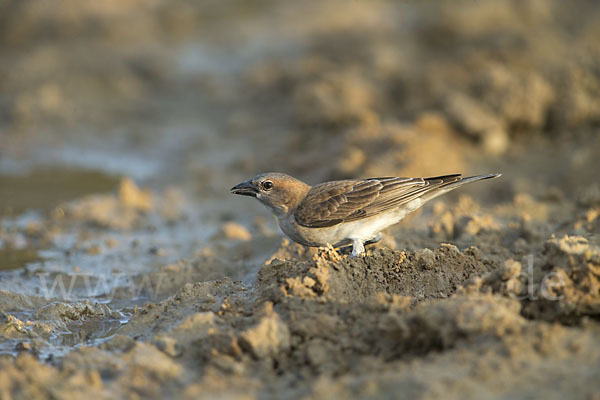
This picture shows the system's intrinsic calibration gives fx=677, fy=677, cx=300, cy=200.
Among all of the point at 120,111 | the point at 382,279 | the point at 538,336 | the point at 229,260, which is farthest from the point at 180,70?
the point at 538,336

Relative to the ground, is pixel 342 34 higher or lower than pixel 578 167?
higher

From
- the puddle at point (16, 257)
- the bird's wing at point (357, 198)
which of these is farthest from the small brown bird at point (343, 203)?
the puddle at point (16, 257)

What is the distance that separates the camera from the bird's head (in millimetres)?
6062

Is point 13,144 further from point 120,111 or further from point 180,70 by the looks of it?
point 180,70

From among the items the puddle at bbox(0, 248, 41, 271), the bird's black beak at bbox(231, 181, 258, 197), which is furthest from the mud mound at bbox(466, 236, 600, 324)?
the puddle at bbox(0, 248, 41, 271)

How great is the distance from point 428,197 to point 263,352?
2.60 meters

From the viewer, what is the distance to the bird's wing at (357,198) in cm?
582

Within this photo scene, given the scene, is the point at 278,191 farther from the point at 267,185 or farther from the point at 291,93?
the point at 291,93

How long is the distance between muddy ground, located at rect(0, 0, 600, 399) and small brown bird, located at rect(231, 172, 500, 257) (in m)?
0.41

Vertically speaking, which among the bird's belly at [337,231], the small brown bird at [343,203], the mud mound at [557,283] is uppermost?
the small brown bird at [343,203]

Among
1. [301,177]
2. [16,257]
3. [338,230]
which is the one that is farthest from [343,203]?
[301,177]

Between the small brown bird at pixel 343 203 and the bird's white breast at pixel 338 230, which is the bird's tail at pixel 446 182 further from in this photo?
the bird's white breast at pixel 338 230

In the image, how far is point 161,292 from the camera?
6277mm

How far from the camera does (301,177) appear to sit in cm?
977
